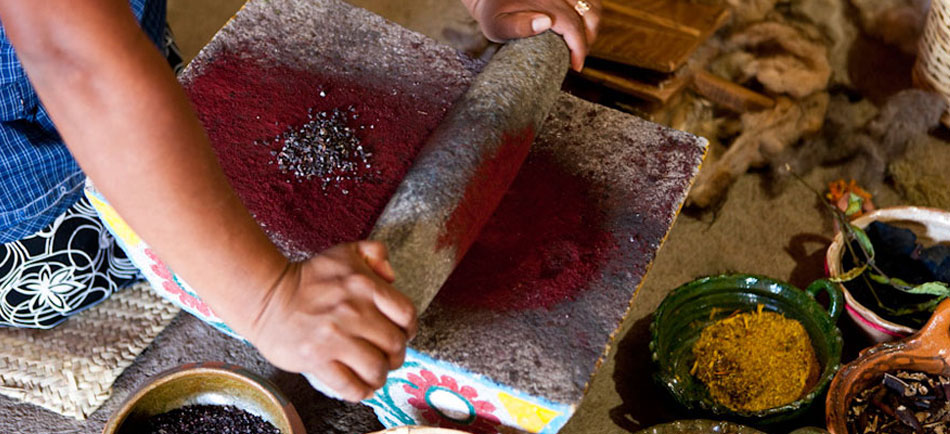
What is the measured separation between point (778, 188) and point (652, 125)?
1204 millimetres

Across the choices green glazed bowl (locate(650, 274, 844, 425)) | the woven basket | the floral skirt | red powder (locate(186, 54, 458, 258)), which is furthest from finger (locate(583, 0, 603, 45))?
the woven basket

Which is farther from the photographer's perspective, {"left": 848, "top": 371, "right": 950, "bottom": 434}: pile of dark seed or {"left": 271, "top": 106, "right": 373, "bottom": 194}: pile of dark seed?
{"left": 848, "top": 371, "right": 950, "bottom": 434}: pile of dark seed

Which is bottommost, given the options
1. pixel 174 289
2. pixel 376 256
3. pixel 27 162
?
pixel 174 289

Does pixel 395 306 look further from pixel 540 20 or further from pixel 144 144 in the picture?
pixel 540 20

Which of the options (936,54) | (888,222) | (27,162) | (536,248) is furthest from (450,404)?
(936,54)

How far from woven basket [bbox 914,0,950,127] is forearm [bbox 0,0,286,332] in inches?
94.3

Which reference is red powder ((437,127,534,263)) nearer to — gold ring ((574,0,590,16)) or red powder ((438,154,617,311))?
red powder ((438,154,617,311))

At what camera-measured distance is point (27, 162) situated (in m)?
1.81

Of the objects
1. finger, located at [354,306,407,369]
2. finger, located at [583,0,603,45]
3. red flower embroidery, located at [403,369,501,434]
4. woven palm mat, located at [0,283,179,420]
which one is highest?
finger, located at [583,0,603,45]

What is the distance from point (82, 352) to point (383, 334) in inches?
52.6

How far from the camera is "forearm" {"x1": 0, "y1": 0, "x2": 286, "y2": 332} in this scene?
126 centimetres

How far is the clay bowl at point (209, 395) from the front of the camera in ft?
6.08

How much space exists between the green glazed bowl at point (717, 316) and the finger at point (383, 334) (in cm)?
99

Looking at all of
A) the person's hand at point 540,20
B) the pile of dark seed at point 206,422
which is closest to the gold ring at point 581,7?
the person's hand at point 540,20
